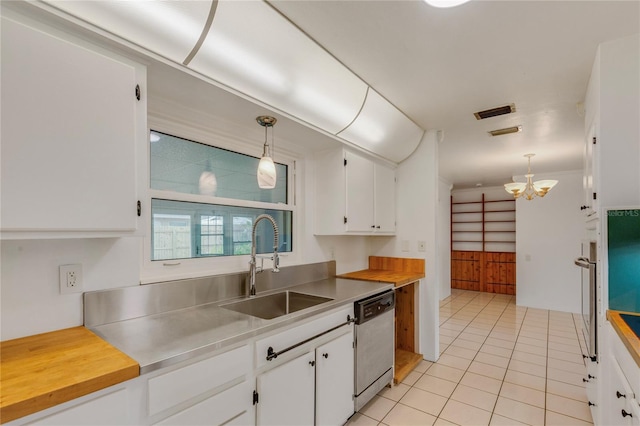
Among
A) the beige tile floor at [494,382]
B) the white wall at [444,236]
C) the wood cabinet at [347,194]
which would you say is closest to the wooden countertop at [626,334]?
the beige tile floor at [494,382]

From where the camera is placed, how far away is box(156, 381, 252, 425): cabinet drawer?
1.14 m

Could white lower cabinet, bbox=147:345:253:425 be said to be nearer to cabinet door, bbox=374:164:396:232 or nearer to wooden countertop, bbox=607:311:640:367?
wooden countertop, bbox=607:311:640:367

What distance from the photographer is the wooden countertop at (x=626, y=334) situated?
1.18m

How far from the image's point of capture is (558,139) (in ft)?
11.4

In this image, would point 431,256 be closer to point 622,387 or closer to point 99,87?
point 622,387

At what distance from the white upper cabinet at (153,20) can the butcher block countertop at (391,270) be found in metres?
2.19

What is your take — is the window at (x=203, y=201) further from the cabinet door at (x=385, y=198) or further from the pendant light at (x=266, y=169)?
the cabinet door at (x=385, y=198)

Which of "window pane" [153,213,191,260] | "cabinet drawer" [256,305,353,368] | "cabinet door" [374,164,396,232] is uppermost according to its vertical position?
"cabinet door" [374,164,396,232]

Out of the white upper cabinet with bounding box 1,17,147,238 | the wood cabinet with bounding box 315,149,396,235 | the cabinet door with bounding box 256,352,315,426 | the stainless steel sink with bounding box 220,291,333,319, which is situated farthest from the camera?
the wood cabinet with bounding box 315,149,396,235

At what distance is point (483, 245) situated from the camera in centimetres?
661

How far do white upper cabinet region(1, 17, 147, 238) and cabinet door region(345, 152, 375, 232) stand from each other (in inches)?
65.3

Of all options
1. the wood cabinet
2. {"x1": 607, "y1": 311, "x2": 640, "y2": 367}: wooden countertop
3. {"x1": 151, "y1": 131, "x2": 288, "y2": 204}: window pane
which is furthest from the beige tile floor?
{"x1": 151, "y1": 131, "x2": 288, "y2": 204}: window pane

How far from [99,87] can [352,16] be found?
3.84ft

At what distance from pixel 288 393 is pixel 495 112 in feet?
8.90
